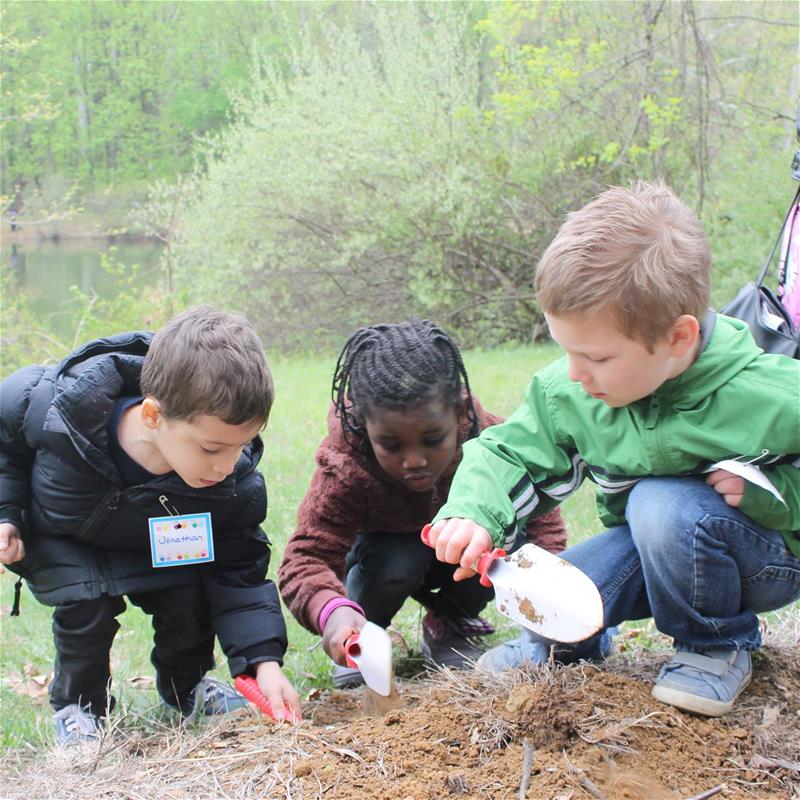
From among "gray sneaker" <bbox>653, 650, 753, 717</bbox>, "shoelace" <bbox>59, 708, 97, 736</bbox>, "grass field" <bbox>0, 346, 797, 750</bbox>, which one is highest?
"gray sneaker" <bbox>653, 650, 753, 717</bbox>

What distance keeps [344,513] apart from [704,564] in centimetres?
110

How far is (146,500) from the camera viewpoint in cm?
260

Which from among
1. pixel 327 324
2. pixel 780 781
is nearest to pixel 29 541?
pixel 780 781

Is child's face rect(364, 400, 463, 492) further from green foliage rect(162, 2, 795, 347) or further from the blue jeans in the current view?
green foliage rect(162, 2, 795, 347)

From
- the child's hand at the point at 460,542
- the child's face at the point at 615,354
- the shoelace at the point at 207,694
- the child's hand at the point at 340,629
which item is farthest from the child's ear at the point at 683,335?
the shoelace at the point at 207,694

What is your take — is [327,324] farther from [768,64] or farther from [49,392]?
[49,392]

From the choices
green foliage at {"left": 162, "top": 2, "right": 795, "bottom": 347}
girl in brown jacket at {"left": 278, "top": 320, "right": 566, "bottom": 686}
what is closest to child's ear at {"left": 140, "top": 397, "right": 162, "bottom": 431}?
girl in brown jacket at {"left": 278, "top": 320, "right": 566, "bottom": 686}

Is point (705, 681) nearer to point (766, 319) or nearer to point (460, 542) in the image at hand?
point (460, 542)

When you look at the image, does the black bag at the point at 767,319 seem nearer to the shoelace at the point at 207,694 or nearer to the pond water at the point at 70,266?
the shoelace at the point at 207,694

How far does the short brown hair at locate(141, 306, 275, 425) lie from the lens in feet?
7.82

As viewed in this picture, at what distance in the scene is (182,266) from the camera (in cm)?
1516

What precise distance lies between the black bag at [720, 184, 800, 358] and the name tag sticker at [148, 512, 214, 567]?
150cm

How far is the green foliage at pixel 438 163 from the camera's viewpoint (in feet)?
35.8

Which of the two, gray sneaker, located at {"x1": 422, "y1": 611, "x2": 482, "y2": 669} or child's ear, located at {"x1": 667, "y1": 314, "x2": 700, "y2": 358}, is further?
gray sneaker, located at {"x1": 422, "y1": 611, "x2": 482, "y2": 669}
